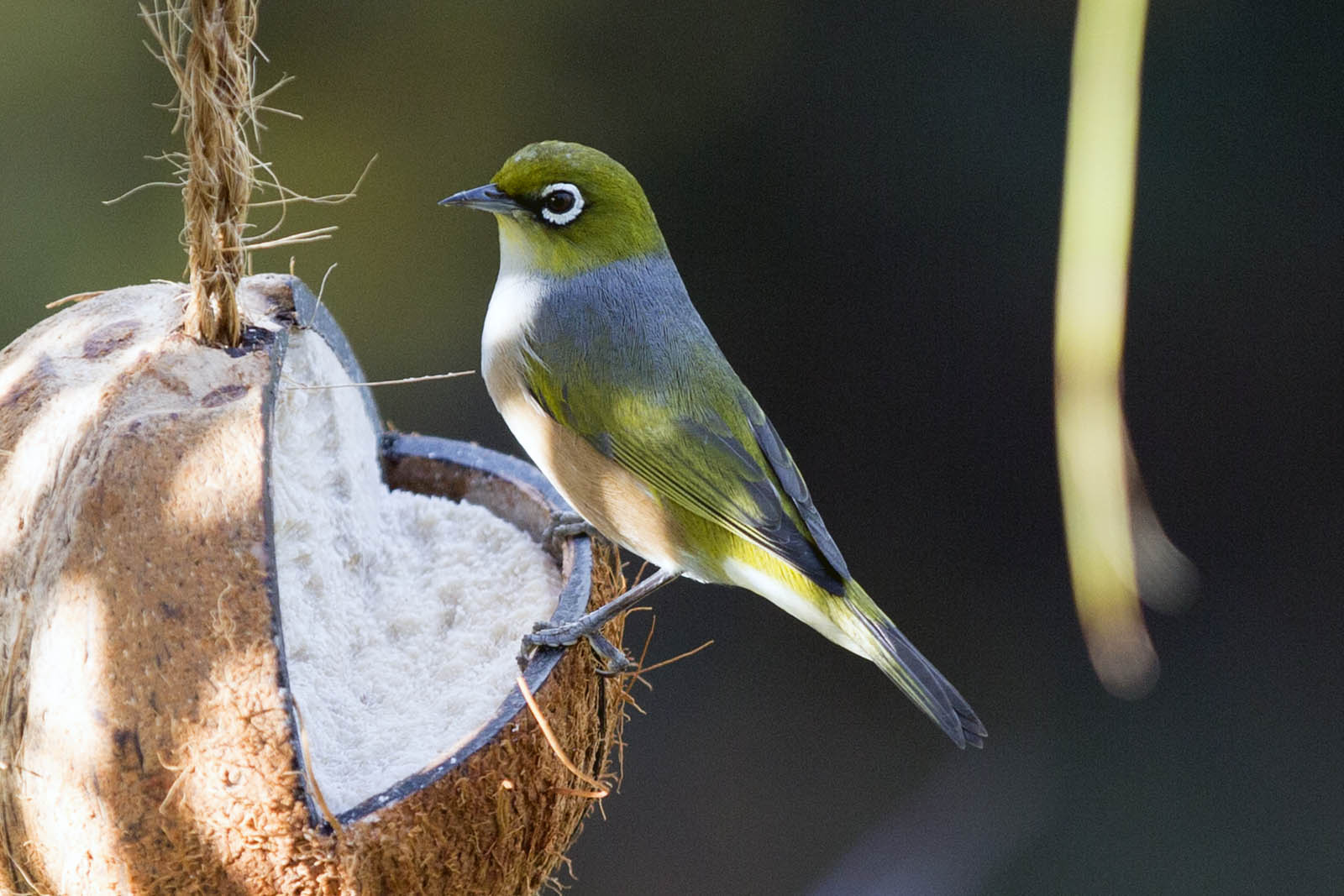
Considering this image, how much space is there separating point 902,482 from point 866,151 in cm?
114

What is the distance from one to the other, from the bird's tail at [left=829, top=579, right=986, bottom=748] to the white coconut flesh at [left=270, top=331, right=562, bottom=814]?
549mm

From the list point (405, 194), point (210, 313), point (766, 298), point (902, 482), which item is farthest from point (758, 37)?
point (210, 313)

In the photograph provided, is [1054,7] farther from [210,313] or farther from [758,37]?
→ [210,313]

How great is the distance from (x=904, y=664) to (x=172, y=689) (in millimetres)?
1231

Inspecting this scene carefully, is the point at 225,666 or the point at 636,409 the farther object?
the point at 636,409

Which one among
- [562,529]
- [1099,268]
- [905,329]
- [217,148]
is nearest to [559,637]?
[562,529]

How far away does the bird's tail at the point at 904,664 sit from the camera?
2.19 metres

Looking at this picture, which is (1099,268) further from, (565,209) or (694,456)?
(565,209)

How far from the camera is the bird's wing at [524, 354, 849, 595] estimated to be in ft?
7.82

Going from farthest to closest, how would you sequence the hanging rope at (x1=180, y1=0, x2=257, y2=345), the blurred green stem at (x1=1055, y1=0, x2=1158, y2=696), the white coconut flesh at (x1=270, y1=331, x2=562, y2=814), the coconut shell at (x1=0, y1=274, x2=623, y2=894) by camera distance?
the blurred green stem at (x1=1055, y1=0, x2=1158, y2=696), the white coconut flesh at (x1=270, y1=331, x2=562, y2=814), the hanging rope at (x1=180, y1=0, x2=257, y2=345), the coconut shell at (x1=0, y1=274, x2=623, y2=894)

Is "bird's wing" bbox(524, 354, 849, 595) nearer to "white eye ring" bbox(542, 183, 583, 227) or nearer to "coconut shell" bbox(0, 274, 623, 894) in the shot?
"white eye ring" bbox(542, 183, 583, 227)

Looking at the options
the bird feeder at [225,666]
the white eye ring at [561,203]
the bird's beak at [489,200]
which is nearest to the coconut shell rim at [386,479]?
the bird feeder at [225,666]

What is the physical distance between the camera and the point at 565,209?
248 centimetres

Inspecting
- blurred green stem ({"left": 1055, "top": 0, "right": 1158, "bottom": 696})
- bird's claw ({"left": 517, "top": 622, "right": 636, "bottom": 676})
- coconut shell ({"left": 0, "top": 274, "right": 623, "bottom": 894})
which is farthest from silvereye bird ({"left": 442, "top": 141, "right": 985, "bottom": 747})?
coconut shell ({"left": 0, "top": 274, "right": 623, "bottom": 894})
